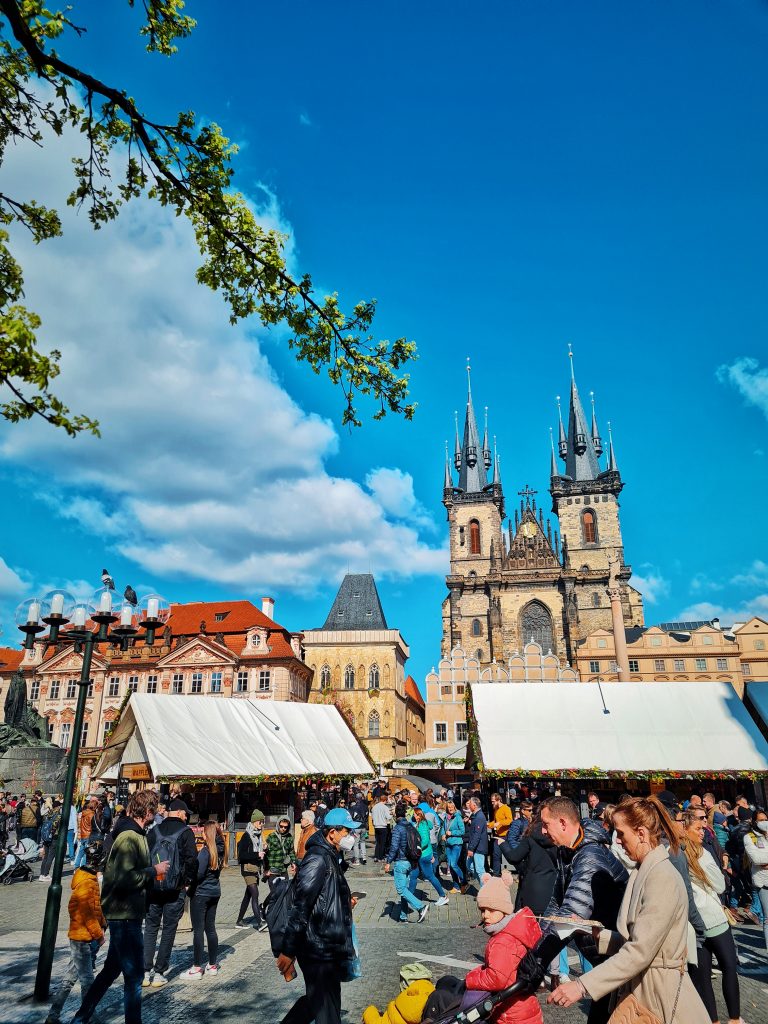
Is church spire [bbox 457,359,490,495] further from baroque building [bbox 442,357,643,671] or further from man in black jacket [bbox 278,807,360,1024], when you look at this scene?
man in black jacket [bbox 278,807,360,1024]

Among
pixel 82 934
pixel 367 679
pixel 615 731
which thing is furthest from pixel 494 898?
pixel 367 679

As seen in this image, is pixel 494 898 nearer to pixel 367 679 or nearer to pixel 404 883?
pixel 404 883

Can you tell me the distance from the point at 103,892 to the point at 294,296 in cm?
447

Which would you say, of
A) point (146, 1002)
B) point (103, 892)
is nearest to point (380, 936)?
point (146, 1002)

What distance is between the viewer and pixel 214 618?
168ft

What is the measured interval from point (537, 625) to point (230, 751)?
49.4 metres

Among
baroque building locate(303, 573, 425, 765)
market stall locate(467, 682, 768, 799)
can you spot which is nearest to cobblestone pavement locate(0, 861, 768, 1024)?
market stall locate(467, 682, 768, 799)

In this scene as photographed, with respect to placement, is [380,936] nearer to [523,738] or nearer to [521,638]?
[523,738]

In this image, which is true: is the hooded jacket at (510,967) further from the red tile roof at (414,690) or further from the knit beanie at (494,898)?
the red tile roof at (414,690)

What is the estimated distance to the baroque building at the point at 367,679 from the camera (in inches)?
2073

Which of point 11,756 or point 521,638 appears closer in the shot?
point 11,756

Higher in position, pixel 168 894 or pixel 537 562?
pixel 537 562

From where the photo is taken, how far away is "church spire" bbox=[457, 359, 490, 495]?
7362 cm

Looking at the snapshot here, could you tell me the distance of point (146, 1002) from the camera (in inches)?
236
